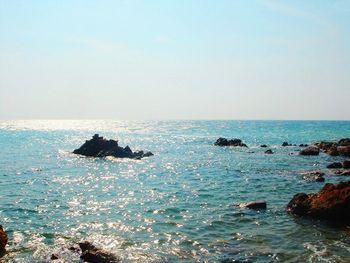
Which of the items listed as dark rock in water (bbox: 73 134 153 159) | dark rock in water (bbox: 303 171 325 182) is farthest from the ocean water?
dark rock in water (bbox: 73 134 153 159)

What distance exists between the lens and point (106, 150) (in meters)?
73.8

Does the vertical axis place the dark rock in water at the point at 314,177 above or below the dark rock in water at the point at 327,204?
below

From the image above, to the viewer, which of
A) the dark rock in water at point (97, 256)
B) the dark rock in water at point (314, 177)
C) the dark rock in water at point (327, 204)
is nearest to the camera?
the dark rock in water at point (97, 256)

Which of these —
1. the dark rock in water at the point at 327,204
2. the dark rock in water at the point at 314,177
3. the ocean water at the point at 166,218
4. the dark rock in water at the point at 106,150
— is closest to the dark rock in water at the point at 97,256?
the ocean water at the point at 166,218

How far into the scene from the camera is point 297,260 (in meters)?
18.2

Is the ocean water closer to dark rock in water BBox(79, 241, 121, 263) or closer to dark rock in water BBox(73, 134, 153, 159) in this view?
dark rock in water BBox(79, 241, 121, 263)

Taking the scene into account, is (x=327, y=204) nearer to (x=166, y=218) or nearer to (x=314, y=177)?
(x=166, y=218)

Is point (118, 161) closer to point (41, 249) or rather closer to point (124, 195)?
point (124, 195)

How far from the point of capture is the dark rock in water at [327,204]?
956 inches

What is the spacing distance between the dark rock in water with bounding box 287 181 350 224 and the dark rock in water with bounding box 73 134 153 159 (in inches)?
1830

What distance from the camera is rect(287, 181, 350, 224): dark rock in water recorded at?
24281 millimetres

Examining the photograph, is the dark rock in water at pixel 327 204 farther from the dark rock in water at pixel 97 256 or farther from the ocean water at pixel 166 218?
Result: the dark rock in water at pixel 97 256

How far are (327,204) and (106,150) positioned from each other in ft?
177

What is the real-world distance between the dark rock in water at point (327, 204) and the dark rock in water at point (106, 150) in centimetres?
4647
